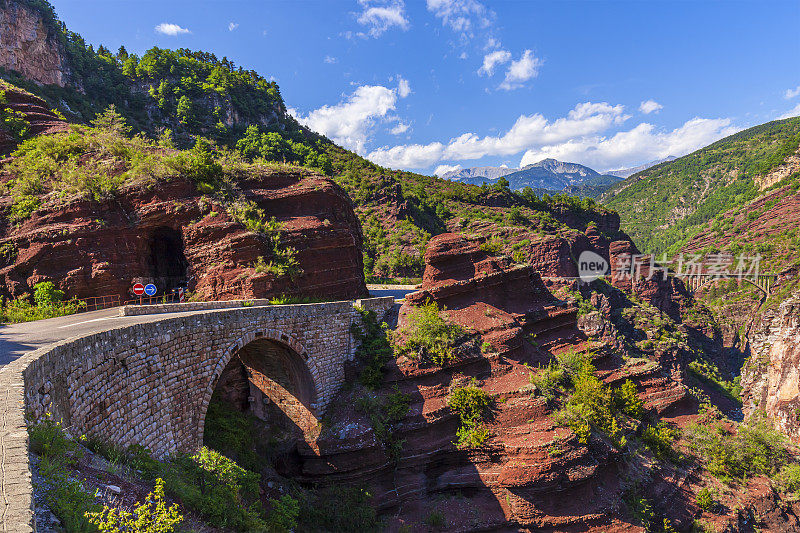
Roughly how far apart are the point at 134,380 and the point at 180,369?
6.00 feet

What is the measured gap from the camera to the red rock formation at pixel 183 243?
678 inches

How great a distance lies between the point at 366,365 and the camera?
20.1 meters

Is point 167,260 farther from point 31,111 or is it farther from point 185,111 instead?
point 185,111

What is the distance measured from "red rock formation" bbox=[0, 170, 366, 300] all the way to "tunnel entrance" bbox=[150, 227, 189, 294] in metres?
0.06

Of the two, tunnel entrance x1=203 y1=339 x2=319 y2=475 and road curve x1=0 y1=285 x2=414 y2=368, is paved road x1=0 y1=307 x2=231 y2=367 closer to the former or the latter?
road curve x1=0 y1=285 x2=414 y2=368

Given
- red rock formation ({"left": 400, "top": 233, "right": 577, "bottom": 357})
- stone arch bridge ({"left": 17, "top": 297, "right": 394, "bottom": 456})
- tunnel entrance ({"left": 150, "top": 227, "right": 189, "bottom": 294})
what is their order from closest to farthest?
1. stone arch bridge ({"left": 17, "top": 297, "right": 394, "bottom": 456})
2. tunnel entrance ({"left": 150, "top": 227, "right": 189, "bottom": 294})
3. red rock formation ({"left": 400, "top": 233, "right": 577, "bottom": 357})

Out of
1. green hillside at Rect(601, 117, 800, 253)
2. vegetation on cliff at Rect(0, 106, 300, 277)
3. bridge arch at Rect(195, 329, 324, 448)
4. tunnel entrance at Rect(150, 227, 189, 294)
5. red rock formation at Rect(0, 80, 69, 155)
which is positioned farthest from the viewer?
green hillside at Rect(601, 117, 800, 253)

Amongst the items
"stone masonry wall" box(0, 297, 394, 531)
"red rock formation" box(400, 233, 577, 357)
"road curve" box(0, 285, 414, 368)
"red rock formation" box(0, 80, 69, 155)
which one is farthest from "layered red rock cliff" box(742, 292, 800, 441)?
"red rock formation" box(0, 80, 69, 155)

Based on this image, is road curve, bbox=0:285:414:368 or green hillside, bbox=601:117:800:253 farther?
green hillside, bbox=601:117:800:253

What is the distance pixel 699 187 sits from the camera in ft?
450

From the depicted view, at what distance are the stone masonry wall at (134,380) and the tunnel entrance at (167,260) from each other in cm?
813

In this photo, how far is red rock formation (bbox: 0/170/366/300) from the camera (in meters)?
17.2

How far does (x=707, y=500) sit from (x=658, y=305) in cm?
5556

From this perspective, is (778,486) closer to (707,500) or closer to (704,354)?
(707,500)
